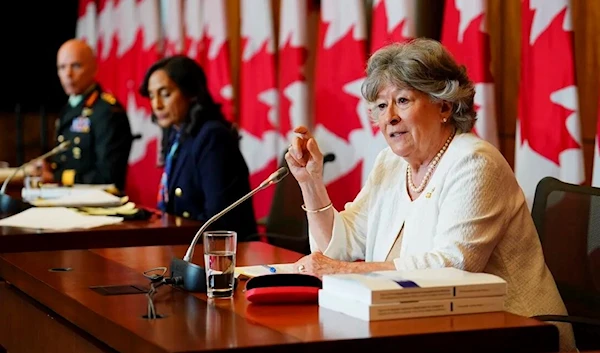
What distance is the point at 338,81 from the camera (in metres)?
4.84

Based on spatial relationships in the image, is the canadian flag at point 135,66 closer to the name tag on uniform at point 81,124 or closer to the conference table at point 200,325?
the name tag on uniform at point 81,124

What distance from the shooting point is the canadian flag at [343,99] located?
4.69 m

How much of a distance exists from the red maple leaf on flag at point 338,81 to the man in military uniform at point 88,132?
1.33m

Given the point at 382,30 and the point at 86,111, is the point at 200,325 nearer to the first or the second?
the point at 382,30

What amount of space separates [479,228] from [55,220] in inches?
72.1

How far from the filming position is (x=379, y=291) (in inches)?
76.3

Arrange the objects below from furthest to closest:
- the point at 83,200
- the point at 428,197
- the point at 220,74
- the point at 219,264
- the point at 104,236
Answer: the point at 220,74, the point at 83,200, the point at 104,236, the point at 428,197, the point at 219,264

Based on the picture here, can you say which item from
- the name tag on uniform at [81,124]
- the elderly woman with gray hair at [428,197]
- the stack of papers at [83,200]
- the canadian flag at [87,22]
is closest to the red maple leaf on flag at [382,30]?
the stack of papers at [83,200]

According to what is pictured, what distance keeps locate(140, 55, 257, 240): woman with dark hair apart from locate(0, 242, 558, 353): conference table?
1.32 meters

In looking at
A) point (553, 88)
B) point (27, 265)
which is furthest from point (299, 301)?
point (553, 88)

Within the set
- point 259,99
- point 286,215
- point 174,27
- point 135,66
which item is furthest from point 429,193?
point 135,66

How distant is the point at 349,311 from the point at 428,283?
16cm

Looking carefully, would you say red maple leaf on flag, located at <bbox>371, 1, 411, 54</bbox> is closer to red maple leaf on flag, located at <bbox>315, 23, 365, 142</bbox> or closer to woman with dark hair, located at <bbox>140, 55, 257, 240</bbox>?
red maple leaf on flag, located at <bbox>315, 23, 365, 142</bbox>

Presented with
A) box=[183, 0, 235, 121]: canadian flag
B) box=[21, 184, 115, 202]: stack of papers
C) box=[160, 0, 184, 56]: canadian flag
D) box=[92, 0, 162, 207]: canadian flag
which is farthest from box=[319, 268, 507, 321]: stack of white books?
box=[92, 0, 162, 207]: canadian flag
